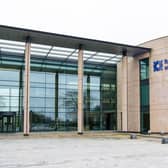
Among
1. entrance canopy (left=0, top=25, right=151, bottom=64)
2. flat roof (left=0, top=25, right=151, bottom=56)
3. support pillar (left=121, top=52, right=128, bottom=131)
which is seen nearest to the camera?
flat roof (left=0, top=25, right=151, bottom=56)

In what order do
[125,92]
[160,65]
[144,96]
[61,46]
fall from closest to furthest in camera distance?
[61,46] → [160,65] → [144,96] → [125,92]

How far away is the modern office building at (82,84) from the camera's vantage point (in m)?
33.3

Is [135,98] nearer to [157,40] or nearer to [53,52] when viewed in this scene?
[157,40]

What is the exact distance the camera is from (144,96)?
3644cm

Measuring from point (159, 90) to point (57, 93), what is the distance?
488 inches

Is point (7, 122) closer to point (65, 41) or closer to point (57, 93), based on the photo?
point (57, 93)

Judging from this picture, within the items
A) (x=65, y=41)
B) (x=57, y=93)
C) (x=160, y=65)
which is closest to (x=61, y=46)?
(x=65, y=41)

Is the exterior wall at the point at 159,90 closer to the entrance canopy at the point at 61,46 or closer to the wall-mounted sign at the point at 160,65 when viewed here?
the wall-mounted sign at the point at 160,65

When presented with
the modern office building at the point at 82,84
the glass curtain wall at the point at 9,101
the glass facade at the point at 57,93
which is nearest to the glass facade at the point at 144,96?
the modern office building at the point at 82,84

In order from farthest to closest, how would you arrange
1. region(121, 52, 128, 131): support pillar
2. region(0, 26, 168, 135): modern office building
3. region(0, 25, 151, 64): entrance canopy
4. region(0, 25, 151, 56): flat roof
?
region(121, 52, 128, 131): support pillar, region(0, 26, 168, 135): modern office building, region(0, 25, 151, 64): entrance canopy, region(0, 25, 151, 56): flat roof

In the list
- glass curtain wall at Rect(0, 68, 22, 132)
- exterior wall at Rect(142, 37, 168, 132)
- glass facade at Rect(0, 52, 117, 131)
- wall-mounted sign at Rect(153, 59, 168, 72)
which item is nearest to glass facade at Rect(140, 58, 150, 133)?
exterior wall at Rect(142, 37, 168, 132)

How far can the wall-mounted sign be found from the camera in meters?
33.2

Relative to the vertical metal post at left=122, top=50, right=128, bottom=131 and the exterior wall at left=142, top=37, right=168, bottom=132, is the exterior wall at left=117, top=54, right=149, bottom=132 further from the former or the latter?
the exterior wall at left=142, top=37, right=168, bottom=132

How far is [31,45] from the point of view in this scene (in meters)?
32.9
